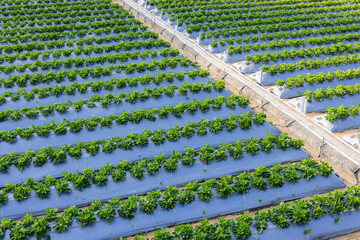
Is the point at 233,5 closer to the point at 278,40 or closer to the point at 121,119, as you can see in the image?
the point at 278,40

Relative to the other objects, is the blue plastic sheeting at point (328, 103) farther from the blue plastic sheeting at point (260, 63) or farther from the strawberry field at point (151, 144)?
the blue plastic sheeting at point (260, 63)

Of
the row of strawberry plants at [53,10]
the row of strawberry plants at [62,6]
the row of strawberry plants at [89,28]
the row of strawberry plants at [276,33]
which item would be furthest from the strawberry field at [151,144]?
the row of strawberry plants at [62,6]

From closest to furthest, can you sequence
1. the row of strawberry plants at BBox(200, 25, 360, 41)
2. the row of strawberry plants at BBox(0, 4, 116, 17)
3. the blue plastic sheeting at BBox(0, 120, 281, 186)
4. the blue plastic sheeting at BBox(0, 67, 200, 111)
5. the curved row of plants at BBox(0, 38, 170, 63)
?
the blue plastic sheeting at BBox(0, 120, 281, 186)
the blue plastic sheeting at BBox(0, 67, 200, 111)
the curved row of plants at BBox(0, 38, 170, 63)
the row of strawberry plants at BBox(200, 25, 360, 41)
the row of strawberry plants at BBox(0, 4, 116, 17)

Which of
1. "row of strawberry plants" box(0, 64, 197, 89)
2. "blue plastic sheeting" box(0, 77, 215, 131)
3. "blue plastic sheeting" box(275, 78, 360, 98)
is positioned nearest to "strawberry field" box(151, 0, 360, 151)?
"blue plastic sheeting" box(275, 78, 360, 98)

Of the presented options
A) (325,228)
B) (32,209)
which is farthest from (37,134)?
(325,228)

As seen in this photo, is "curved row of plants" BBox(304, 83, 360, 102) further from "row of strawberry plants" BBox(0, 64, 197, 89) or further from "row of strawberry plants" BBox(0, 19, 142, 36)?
"row of strawberry plants" BBox(0, 19, 142, 36)

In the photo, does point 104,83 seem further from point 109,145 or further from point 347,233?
point 347,233
